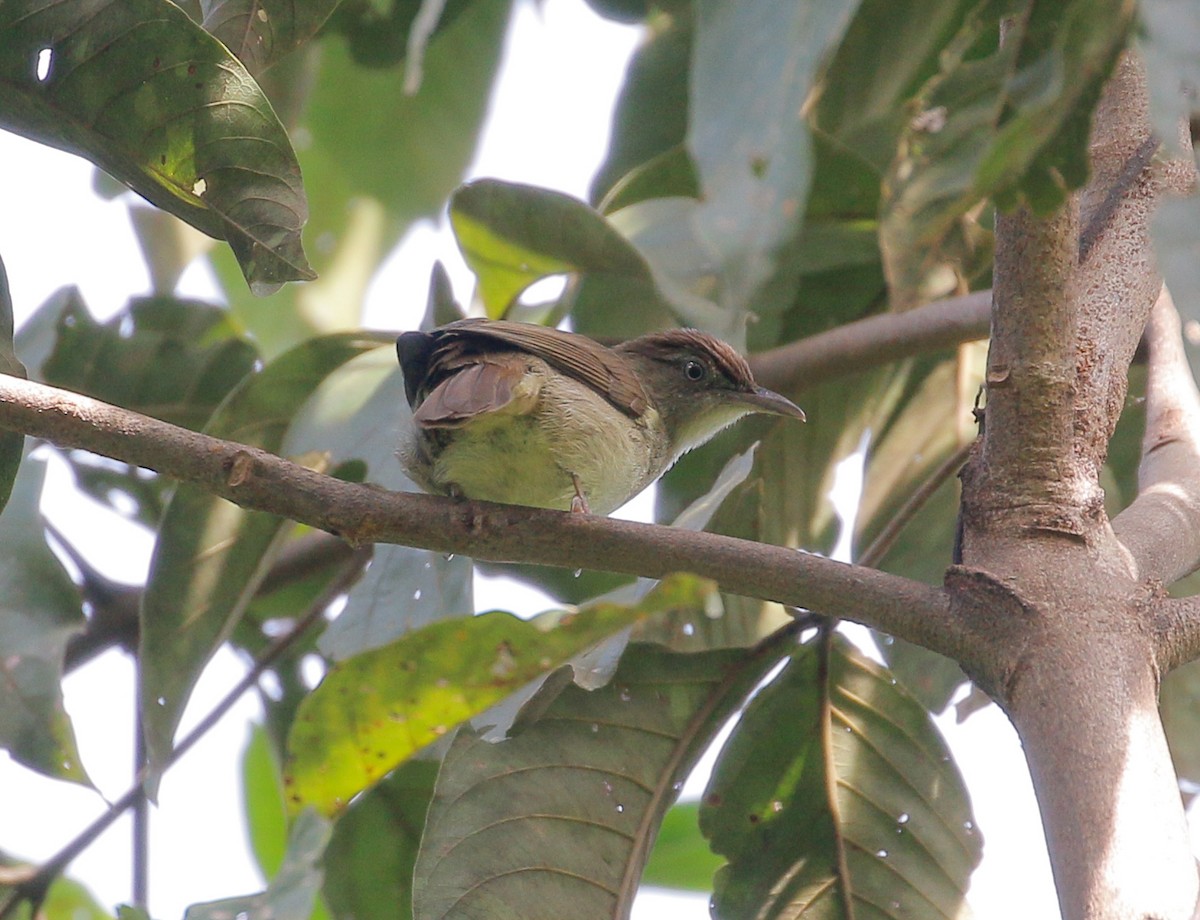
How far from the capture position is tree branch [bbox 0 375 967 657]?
77.0 inches

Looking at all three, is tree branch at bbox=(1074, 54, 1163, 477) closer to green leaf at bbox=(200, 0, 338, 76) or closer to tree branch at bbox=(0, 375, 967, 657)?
tree branch at bbox=(0, 375, 967, 657)

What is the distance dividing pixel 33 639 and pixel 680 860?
7.85ft

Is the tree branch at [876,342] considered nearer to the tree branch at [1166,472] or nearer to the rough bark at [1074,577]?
the tree branch at [1166,472]

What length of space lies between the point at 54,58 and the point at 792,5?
148 cm

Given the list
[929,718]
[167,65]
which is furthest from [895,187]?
[167,65]

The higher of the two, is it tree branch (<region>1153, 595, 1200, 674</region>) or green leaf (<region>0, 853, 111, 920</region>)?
green leaf (<region>0, 853, 111, 920</region>)

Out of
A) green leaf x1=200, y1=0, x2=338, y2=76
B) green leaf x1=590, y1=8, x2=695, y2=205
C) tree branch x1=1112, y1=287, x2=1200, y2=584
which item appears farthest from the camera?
green leaf x1=590, y1=8, x2=695, y2=205

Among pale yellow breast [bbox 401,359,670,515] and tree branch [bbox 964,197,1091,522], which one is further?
pale yellow breast [bbox 401,359,670,515]

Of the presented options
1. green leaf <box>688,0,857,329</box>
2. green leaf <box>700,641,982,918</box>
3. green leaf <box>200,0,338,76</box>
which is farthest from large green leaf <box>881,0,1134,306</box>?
green leaf <box>200,0,338,76</box>

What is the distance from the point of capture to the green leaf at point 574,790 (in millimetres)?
2576

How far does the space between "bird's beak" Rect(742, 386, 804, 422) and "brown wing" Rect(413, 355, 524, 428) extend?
→ 0.81 metres

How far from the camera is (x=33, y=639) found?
2824 millimetres

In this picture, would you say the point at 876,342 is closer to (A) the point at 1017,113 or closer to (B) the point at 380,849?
(A) the point at 1017,113

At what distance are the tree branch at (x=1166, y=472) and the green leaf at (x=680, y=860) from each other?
91.8 inches
